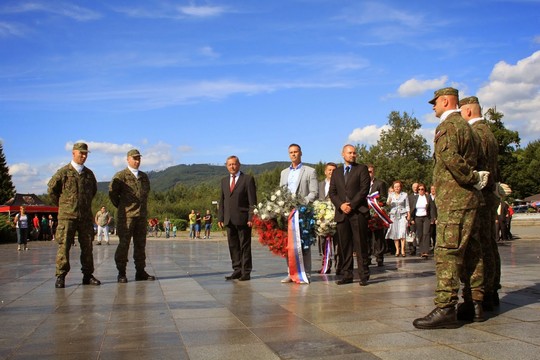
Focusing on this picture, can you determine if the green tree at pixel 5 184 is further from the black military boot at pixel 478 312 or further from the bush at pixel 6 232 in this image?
the black military boot at pixel 478 312

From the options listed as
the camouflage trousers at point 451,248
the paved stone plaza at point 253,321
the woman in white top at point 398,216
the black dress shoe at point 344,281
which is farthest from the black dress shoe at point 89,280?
the woman in white top at point 398,216

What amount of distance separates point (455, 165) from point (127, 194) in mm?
6392

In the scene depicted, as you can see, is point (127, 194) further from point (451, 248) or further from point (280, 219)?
point (451, 248)

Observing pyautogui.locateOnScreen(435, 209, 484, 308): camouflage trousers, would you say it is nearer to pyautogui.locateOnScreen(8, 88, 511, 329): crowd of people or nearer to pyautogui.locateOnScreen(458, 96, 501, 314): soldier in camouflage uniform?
pyautogui.locateOnScreen(8, 88, 511, 329): crowd of people

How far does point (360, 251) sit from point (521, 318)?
360cm

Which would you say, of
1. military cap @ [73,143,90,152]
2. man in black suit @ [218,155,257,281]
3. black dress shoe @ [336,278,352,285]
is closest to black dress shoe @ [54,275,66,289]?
military cap @ [73,143,90,152]

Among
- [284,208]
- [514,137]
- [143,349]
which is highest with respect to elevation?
[514,137]

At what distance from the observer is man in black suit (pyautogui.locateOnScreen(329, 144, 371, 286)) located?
29.8 ft

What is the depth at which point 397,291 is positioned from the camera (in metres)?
8.05

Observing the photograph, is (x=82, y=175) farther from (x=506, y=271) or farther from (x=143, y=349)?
(x=506, y=271)

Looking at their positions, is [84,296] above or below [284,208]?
below

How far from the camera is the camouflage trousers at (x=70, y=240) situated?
9281 millimetres

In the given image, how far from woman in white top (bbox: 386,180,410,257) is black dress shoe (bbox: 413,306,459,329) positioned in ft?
31.7

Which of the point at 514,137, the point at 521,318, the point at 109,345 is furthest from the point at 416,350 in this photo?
the point at 514,137
